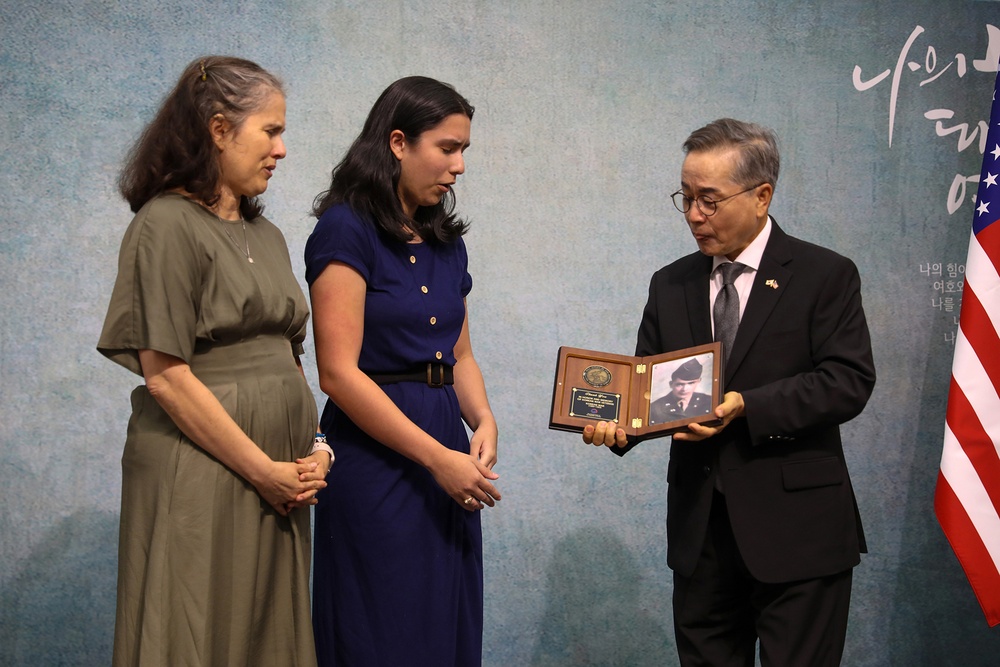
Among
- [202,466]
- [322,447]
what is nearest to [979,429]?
[322,447]

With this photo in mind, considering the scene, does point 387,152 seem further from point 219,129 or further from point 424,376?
point 424,376

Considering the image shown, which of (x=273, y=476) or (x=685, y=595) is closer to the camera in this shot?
(x=273, y=476)

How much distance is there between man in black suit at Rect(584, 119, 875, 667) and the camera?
2135mm

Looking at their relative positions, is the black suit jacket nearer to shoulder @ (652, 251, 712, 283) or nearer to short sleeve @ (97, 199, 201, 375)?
shoulder @ (652, 251, 712, 283)

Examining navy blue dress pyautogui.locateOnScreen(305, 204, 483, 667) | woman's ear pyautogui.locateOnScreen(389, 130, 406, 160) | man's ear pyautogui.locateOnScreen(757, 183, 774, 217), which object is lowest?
navy blue dress pyautogui.locateOnScreen(305, 204, 483, 667)

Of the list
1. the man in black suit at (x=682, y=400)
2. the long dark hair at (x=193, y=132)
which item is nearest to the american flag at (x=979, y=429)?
the man in black suit at (x=682, y=400)

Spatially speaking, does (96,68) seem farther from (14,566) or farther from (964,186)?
(964,186)

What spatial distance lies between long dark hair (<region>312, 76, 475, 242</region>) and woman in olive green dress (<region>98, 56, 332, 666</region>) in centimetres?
22

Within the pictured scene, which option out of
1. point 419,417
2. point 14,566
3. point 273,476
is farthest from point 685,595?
point 14,566

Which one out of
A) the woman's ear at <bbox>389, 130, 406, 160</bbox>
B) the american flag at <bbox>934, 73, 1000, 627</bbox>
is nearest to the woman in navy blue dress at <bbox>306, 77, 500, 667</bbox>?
the woman's ear at <bbox>389, 130, 406, 160</bbox>

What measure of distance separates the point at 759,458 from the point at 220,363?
114cm

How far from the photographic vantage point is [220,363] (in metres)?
1.90

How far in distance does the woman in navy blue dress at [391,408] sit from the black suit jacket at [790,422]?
0.53 meters

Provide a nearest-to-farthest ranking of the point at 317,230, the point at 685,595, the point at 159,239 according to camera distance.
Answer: the point at 159,239 < the point at 317,230 < the point at 685,595
